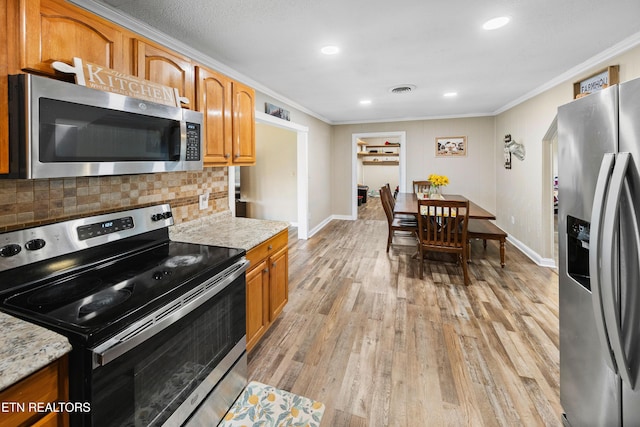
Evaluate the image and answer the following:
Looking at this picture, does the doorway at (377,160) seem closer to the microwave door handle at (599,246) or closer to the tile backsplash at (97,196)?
the tile backsplash at (97,196)

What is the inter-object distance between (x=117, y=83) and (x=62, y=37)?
0.23m

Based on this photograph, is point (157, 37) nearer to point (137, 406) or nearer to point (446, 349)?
point (137, 406)

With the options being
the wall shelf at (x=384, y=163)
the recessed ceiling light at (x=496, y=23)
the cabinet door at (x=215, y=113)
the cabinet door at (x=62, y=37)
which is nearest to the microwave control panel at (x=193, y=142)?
the cabinet door at (x=215, y=113)

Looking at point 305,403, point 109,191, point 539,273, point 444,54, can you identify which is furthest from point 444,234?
point 109,191

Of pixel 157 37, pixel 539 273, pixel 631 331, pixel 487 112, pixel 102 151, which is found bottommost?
pixel 539 273

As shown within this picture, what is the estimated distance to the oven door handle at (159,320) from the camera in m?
0.93

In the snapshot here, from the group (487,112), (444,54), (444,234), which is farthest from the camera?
(487,112)

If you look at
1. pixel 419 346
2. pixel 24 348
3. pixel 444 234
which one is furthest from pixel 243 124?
pixel 444 234

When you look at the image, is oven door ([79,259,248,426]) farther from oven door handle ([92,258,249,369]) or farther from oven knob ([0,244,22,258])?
oven knob ([0,244,22,258])

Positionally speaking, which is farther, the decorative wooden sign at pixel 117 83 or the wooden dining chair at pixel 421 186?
the wooden dining chair at pixel 421 186

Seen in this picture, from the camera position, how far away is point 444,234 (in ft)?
12.0

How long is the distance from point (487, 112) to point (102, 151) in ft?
21.7

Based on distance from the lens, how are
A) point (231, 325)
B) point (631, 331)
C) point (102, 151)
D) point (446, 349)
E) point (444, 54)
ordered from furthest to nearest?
point (444, 54) → point (446, 349) → point (231, 325) → point (102, 151) → point (631, 331)

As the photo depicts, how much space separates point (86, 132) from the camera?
4.02 ft
